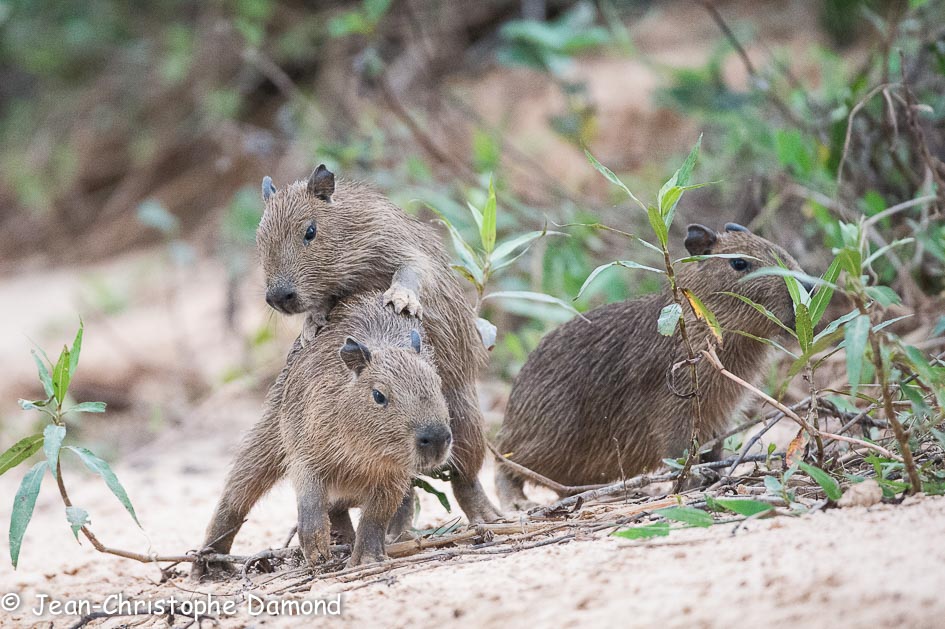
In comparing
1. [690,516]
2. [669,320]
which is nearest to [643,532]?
[690,516]

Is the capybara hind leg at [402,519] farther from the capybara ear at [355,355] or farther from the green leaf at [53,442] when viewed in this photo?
the green leaf at [53,442]

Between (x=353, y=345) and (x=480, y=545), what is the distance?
33.0 inches

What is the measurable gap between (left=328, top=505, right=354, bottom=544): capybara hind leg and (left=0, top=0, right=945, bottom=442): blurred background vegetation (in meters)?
1.18

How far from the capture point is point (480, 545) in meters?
3.62

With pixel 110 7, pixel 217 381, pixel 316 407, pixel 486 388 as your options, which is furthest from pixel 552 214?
pixel 110 7

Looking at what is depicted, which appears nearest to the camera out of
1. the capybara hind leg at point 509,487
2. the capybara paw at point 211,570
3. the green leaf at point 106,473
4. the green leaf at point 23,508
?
the green leaf at point 23,508

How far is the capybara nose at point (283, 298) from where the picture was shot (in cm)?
410

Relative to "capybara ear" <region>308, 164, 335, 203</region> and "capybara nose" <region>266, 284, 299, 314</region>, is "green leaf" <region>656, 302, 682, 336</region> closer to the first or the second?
"capybara nose" <region>266, 284, 299, 314</region>

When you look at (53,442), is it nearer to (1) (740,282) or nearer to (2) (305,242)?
(2) (305,242)

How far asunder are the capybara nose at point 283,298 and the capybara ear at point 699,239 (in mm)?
1598

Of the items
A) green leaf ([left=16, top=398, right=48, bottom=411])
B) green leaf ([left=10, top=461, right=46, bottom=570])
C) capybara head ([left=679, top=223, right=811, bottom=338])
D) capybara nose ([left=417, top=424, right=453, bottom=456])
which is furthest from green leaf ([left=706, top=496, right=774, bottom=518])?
green leaf ([left=16, top=398, right=48, bottom=411])

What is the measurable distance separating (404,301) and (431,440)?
58 centimetres

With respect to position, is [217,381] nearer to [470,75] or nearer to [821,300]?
[470,75]

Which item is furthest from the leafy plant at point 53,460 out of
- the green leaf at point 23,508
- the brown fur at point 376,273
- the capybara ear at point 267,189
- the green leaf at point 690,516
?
the green leaf at point 690,516
